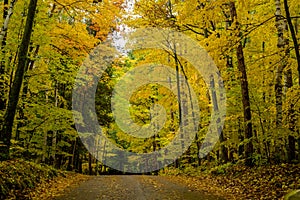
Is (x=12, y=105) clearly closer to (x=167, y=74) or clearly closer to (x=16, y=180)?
(x=16, y=180)

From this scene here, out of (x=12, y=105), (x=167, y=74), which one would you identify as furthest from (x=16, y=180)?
(x=167, y=74)

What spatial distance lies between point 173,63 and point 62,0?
11258mm

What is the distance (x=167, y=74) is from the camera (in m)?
24.4

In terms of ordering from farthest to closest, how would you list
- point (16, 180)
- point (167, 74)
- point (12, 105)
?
point (167, 74) < point (12, 105) < point (16, 180)

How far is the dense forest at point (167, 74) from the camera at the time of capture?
989cm

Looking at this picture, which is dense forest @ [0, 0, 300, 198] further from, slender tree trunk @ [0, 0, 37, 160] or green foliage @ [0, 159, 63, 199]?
green foliage @ [0, 159, 63, 199]

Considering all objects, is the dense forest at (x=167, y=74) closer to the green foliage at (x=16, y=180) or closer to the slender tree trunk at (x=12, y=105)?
the slender tree trunk at (x=12, y=105)

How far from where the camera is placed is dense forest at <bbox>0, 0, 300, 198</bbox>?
32.4 feet

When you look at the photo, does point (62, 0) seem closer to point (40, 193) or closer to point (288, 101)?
point (40, 193)

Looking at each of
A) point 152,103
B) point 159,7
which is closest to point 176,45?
point 159,7

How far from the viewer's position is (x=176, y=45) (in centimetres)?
2169

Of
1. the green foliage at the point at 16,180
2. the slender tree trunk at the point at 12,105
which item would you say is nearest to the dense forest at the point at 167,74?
the slender tree trunk at the point at 12,105

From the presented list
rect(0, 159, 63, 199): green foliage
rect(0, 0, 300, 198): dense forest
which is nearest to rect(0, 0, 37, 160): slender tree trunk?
rect(0, 0, 300, 198): dense forest

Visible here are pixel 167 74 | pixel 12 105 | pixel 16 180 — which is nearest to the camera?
pixel 16 180
